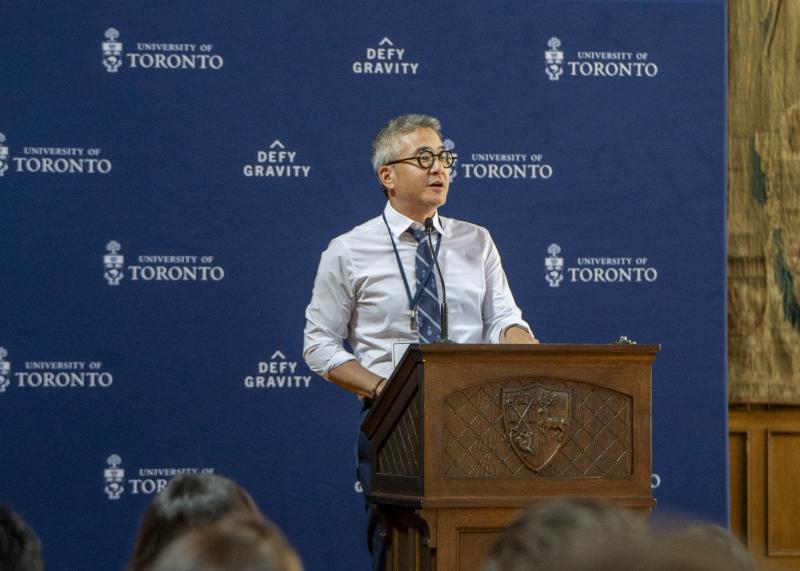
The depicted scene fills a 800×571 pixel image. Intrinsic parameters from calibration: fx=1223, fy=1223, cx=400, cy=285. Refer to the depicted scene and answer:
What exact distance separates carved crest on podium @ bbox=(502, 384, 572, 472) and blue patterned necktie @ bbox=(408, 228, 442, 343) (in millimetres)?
740

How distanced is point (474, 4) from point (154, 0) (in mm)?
1492

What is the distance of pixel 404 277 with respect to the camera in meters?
4.08

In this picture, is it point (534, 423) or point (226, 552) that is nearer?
point (226, 552)

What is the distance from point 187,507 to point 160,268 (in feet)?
12.1

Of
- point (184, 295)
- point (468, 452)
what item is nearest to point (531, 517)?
point (468, 452)

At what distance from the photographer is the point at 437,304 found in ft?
13.3

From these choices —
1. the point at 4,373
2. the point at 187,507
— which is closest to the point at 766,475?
the point at 4,373

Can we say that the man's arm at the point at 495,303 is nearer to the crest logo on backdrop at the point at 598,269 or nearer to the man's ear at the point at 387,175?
the man's ear at the point at 387,175

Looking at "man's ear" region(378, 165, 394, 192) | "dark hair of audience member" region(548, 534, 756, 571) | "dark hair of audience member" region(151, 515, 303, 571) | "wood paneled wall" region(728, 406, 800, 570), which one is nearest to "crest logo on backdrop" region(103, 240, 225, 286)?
"man's ear" region(378, 165, 394, 192)

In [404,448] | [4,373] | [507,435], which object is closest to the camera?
[507,435]

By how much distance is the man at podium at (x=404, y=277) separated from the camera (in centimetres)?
404

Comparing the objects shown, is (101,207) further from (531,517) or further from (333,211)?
(531,517)

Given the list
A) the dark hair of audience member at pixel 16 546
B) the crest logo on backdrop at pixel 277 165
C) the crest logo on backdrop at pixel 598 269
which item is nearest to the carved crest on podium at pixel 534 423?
the dark hair of audience member at pixel 16 546

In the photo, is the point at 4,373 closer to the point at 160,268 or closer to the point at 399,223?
the point at 160,268
